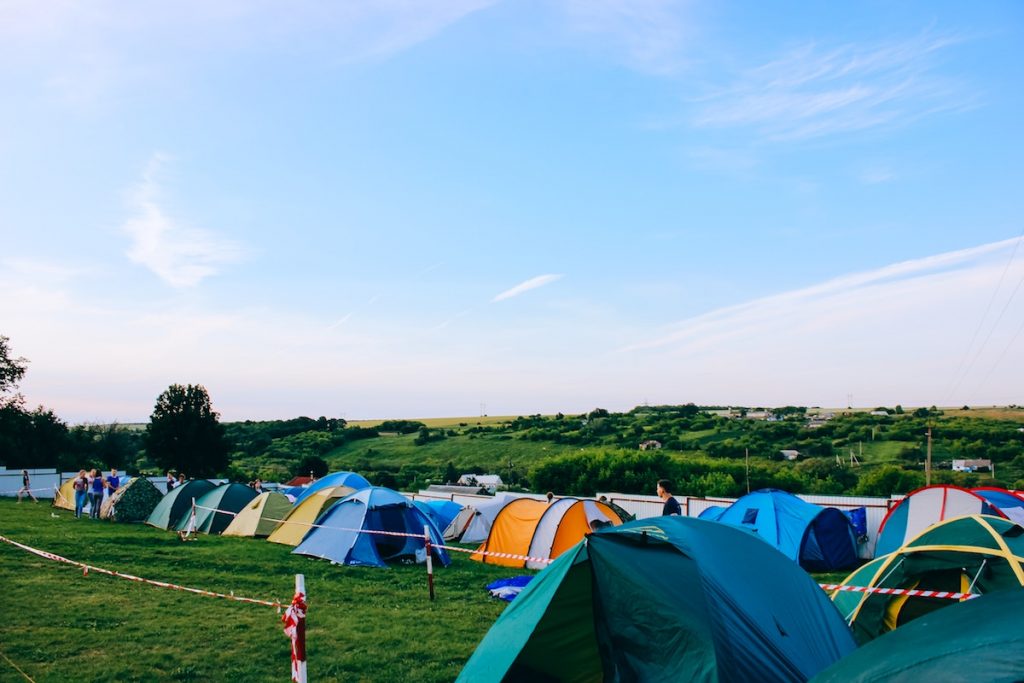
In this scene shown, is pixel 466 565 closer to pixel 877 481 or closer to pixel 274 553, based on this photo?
pixel 274 553

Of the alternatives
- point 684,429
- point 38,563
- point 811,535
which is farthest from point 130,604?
point 684,429

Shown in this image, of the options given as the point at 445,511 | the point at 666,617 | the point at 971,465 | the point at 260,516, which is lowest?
the point at 971,465

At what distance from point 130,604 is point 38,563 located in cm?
458

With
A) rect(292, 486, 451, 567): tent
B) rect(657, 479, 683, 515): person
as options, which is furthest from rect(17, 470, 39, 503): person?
rect(657, 479, 683, 515): person

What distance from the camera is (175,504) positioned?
861 inches

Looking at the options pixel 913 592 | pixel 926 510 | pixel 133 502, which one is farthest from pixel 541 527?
pixel 133 502

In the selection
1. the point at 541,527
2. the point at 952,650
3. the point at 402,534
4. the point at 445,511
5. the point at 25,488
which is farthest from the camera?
the point at 25,488

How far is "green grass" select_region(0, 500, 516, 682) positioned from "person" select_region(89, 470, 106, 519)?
22.9 feet

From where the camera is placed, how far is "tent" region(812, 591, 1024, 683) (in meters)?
3.22

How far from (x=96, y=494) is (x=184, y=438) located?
1400 inches

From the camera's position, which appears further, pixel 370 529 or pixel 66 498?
pixel 66 498

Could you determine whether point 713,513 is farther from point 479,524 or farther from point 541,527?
point 479,524

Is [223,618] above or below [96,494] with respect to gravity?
below

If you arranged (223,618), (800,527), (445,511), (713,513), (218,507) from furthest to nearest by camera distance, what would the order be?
(445,511) < (218,507) < (713,513) < (800,527) < (223,618)
